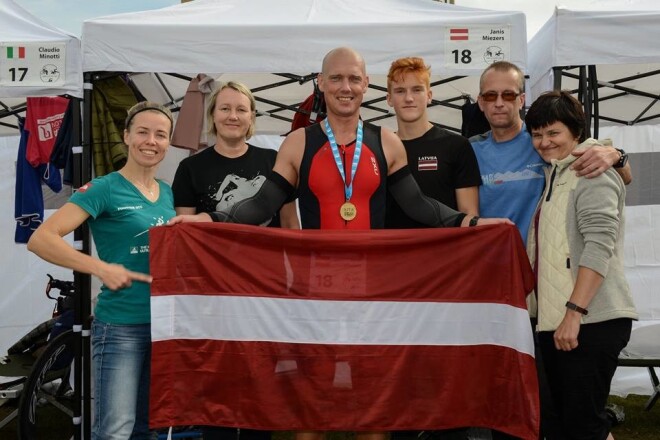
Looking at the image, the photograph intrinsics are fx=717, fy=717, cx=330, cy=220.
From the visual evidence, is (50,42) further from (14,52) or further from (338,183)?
(338,183)

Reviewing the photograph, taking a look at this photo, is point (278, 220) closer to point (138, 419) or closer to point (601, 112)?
point (138, 419)

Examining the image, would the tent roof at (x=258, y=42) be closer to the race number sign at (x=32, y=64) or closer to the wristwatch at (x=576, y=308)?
the race number sign at (x=32, y=64)

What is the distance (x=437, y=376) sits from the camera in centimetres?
301

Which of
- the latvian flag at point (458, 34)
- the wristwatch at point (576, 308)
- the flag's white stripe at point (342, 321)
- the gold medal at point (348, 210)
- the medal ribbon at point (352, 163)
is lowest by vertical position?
the flag's white stripe at point (342, 321)

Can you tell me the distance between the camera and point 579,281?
2.69 meters

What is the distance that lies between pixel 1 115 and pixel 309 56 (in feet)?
12.5

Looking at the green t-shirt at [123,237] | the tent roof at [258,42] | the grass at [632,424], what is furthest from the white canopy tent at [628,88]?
the green t-shirt at [123,237]

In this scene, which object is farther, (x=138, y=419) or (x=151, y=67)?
(x=151, y=67)

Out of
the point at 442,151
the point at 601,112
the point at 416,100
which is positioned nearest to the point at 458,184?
the point at 442,151

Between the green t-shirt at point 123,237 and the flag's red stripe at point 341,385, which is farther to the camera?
the flag's red stripe at point 341,385

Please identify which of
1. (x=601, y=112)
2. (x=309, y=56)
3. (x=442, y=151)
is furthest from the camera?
(x=601, y=112)

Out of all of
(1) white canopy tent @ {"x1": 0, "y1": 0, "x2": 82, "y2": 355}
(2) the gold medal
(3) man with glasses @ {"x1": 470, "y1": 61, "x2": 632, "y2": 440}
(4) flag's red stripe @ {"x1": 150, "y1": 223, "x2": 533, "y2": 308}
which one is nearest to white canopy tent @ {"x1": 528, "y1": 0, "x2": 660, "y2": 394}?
(3) man with glasses @ {"x1": 470, "y1": 61, "x2": 632, "y2": 440}

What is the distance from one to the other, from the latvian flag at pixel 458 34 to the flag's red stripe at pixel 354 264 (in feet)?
5.53

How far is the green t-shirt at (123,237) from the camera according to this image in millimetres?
2807
